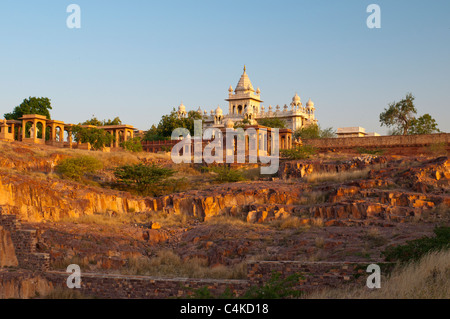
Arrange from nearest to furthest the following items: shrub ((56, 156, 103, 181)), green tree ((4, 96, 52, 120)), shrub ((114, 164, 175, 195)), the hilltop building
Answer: shrub ((56, 156, 103, 181))
shrub ((114, 164, 175, 195))
green tree ((4, 96, 52, 120))
the hilltop building

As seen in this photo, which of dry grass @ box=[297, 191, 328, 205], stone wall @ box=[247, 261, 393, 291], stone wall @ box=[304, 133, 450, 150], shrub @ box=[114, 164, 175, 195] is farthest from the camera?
stone wall @ box=[304, 133, 450, 150]

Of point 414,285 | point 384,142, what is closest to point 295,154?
point 384,142

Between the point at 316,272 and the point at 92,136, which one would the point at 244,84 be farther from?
the point at 316,272

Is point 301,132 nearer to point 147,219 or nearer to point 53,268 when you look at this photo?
point 147,219

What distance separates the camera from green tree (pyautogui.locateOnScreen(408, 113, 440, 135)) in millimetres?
58531

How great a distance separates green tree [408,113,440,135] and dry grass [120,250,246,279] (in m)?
45.3

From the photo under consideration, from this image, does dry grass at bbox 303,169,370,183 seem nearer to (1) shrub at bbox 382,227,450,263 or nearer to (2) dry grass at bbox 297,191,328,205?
(2) dry grass at bbox 297,191,328,205

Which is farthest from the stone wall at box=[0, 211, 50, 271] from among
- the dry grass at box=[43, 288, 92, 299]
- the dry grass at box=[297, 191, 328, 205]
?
the dry grass at box=[297, 191, 328, 205]

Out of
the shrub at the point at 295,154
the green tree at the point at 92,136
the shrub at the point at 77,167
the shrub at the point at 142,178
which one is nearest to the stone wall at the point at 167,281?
the shrub at the point at 77,167

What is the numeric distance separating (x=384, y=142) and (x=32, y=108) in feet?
137

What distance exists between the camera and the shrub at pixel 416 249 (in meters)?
15.4

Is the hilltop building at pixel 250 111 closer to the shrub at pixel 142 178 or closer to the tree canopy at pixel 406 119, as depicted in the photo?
the tree canopy at pixel 406 119

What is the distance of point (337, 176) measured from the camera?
32000mm
